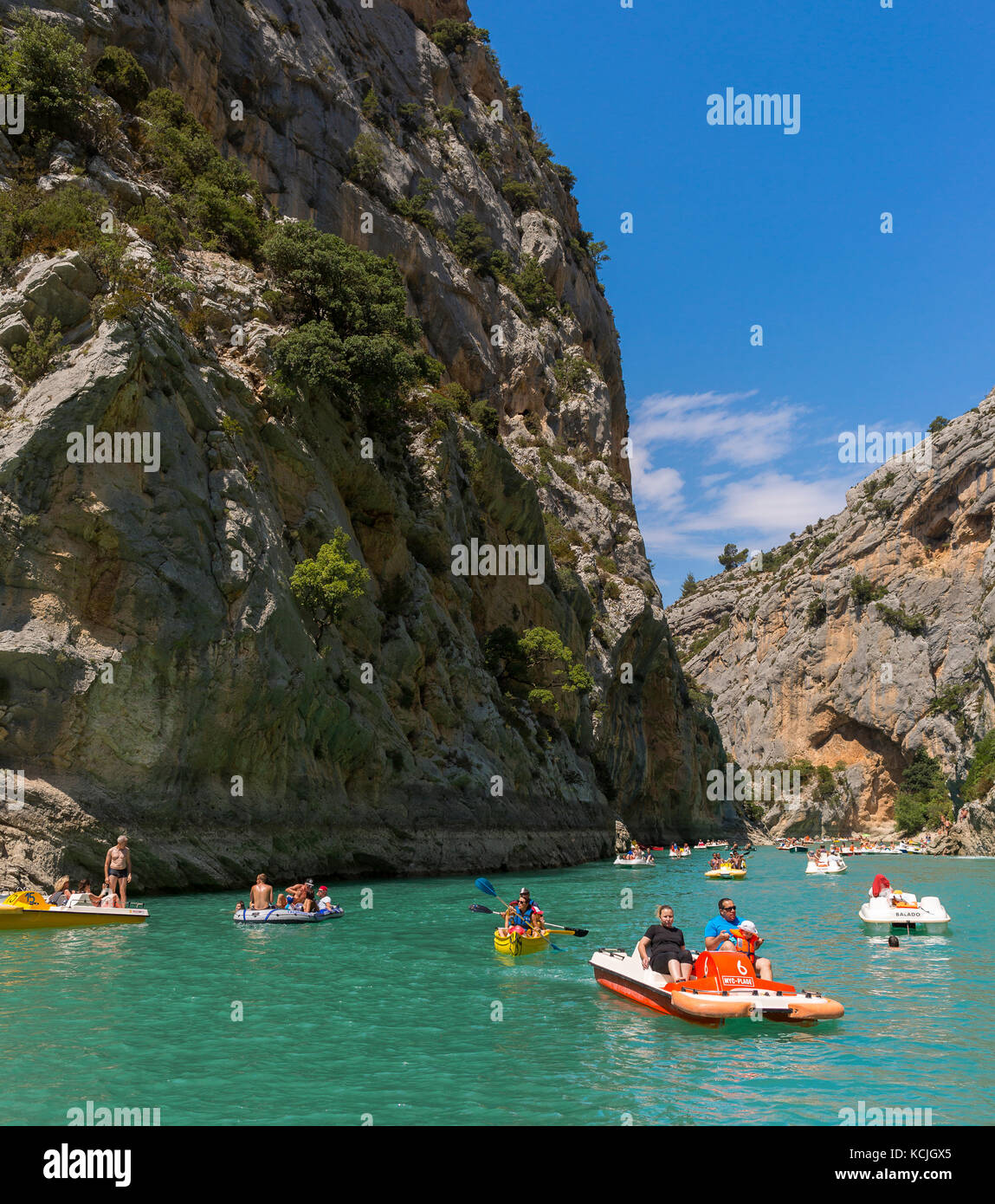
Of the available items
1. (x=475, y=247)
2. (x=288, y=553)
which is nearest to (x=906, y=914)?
(x=288, y=553)

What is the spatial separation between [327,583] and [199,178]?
21.9 m

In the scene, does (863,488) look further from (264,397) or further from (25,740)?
(25,740)

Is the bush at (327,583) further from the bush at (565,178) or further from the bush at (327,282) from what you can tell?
the bush at (565,178)

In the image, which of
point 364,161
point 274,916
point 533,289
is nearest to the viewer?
point 274,916

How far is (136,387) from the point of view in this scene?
29.5 m

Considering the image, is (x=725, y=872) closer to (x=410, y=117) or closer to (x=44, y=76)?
(x=44, y=76)

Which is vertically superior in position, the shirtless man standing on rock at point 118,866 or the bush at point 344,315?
the bush at point 344,315

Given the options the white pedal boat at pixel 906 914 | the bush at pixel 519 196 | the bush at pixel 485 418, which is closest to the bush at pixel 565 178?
the bush at pixel 519 196

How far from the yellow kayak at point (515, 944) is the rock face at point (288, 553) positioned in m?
12.1

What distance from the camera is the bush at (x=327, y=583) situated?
35.7m

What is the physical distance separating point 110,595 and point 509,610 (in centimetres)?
3399

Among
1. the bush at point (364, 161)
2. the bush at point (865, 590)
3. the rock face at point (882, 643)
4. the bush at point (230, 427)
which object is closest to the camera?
the bush at point (230, 427)

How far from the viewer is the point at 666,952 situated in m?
16.4
